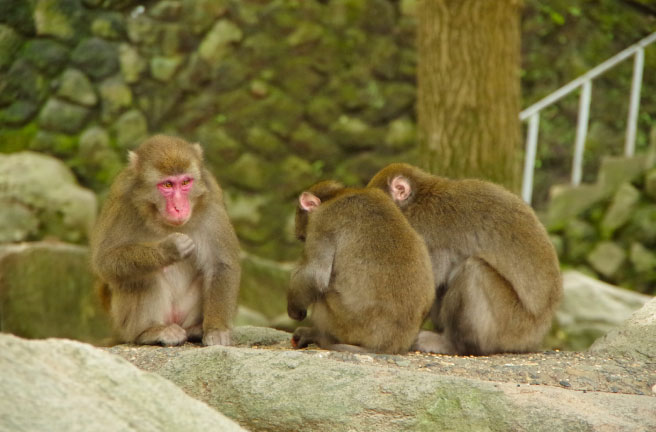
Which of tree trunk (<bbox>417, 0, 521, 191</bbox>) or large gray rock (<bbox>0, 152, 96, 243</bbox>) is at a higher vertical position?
tree trunk (<bbox>417, 0, 521, 191</bbox>)

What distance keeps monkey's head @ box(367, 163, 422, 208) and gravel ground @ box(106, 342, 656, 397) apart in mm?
860

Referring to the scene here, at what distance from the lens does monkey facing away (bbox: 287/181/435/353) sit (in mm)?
4172

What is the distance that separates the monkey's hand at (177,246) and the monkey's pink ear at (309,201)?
623mm

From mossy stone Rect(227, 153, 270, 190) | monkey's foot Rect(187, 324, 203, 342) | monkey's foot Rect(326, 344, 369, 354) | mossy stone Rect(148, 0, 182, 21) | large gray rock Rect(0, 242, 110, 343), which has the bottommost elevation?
large gray rock Rect(0, 242, 110, 343)

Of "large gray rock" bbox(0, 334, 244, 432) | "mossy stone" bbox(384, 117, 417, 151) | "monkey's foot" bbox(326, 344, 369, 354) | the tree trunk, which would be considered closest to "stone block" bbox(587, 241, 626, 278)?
"mossy stone" bbox(384, 117, 417, 151)

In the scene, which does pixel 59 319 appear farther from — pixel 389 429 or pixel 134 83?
pixel 389 429

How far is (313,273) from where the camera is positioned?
4.26 metres

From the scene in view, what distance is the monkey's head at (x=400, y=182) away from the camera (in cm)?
477

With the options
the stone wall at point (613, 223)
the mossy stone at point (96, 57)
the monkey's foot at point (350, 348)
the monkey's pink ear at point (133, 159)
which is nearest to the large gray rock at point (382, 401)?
the monkey's foot at point (350, 348)

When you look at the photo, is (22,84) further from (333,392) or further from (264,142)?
(333,392)

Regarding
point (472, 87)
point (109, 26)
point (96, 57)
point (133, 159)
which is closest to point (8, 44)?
point (96, 57)

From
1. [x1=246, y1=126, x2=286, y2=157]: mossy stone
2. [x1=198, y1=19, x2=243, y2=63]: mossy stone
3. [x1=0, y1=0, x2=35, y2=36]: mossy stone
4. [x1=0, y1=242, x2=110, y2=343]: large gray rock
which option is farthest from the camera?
[x1=246, y1=126, x2=286, y2=157]: mossy stone

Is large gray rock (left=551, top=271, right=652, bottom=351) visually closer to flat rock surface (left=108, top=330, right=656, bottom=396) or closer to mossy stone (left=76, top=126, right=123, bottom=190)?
flat rock surface (left=108, top=330, right=656, bottom=396)

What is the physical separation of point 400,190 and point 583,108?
4497 mm
